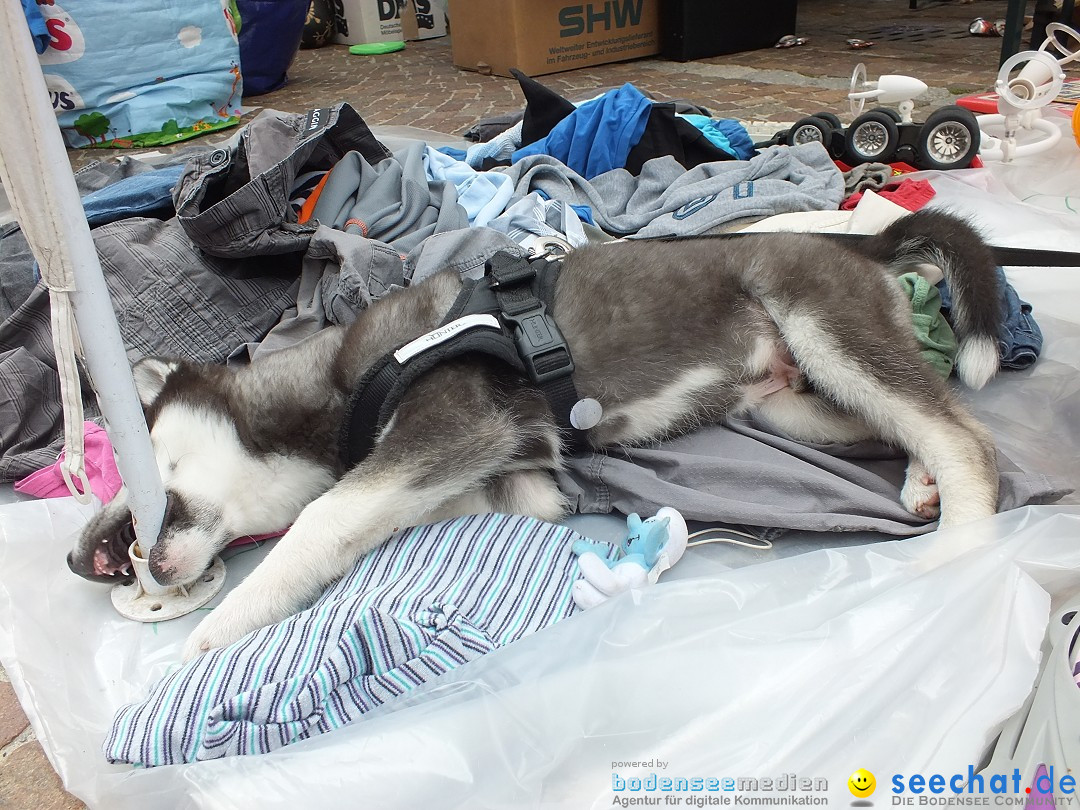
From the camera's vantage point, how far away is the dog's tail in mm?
2580

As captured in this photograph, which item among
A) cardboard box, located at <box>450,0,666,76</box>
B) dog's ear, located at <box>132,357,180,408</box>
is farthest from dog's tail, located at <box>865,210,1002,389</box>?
cardboard box, located at <box>450,0,666,76</box>

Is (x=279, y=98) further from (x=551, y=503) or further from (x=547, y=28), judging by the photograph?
(x=551, y=503)

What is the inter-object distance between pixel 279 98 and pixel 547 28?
3316 mm

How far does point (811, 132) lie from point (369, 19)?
1014cm

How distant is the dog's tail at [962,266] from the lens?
258 cm

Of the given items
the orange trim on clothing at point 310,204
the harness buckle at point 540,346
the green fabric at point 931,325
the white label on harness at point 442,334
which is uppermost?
the orange trim on clothing at point 310,204

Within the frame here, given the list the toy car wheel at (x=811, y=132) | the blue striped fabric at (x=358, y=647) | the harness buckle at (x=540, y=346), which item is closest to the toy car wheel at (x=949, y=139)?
the toy car wheel at (x=811, y=132)

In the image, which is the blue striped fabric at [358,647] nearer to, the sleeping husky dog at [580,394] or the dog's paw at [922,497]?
the sleeping husky dog at [580,394]

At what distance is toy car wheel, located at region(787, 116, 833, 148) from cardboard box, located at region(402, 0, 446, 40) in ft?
33.6

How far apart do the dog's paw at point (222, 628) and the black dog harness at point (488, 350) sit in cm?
56

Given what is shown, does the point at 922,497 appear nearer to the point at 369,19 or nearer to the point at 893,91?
the point at 893,91

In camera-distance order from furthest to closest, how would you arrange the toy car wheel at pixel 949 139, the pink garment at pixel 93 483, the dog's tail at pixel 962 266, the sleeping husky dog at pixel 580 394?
the toy car wheel at pixel 949 139 → the dog's tail at pixel 962 266 → the pink garment at pixel 93 483 → the sleeping husky dog at pixel 580 394

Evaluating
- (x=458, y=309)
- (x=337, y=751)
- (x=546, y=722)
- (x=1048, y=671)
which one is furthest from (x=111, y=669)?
(x=1048, y=671)

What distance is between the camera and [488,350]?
219cm
